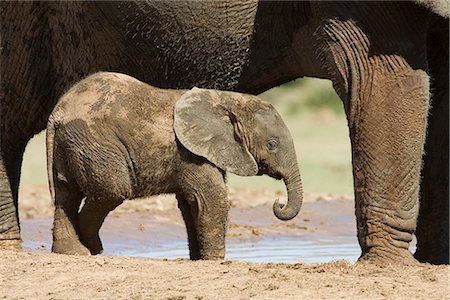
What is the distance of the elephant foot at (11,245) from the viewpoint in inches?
307

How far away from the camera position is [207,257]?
22.3 feet

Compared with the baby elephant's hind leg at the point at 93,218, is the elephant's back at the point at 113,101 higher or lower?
higher

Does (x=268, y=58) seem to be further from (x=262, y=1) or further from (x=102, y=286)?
(x=102, y=286)

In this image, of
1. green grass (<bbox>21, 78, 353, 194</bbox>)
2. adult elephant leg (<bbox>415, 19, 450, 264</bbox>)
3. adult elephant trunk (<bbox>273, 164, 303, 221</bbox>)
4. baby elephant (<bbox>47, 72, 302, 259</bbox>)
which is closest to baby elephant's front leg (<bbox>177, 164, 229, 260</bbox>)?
baby elephant (<bbox>47, 72, 302, 259</bbox>)

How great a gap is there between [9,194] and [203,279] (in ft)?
7.55

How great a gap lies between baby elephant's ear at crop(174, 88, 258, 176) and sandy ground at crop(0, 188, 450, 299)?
2.00 feet

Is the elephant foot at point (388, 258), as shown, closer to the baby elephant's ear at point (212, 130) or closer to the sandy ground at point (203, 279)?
the sandy ground at point (203, 279)

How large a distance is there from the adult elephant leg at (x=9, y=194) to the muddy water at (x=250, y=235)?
552 millimetres

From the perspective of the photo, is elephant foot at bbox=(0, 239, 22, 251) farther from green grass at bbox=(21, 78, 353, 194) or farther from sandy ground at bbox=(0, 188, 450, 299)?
green grass at bbox=(21, 78, 353, 194)

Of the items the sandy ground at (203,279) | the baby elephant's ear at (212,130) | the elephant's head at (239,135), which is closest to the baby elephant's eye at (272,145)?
the elephant's head at (239,135)

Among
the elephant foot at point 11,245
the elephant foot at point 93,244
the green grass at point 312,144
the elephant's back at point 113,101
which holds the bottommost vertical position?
the elephant foot at point 93,244

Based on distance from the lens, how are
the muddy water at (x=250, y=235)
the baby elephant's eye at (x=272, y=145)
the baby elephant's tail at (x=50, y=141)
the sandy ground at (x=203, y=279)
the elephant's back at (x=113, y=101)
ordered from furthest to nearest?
the muddy water at (x=250, y=235) → the baby elephant's eye at (x=272, y=145) → the baby elephant's tail at (x=50, y=141) → the elephant's back at (x=113, y=101) → the sandy ground at (x=203, y=279)

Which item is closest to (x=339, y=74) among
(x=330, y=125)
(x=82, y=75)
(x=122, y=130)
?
(x=122, y=130)

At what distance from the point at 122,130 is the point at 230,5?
34.2 inches
